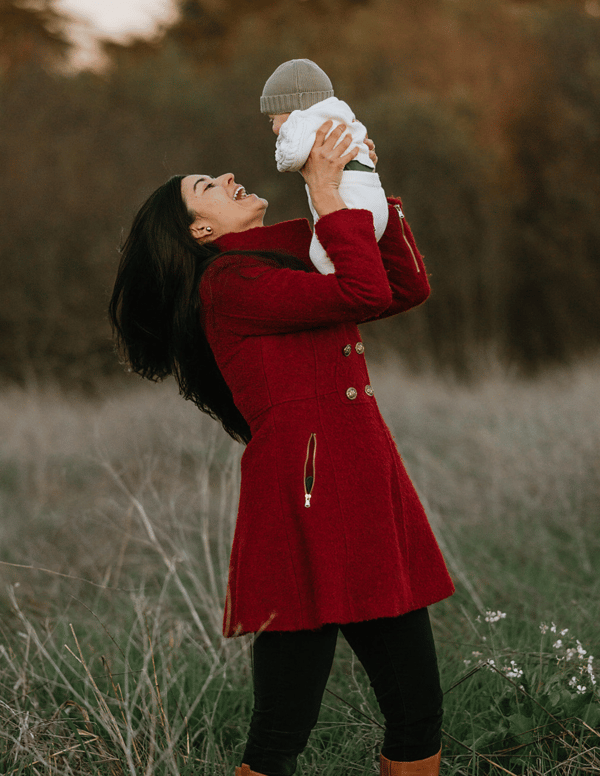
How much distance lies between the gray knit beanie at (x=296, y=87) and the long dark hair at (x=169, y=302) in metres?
0.30

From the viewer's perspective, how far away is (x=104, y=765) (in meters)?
1.92

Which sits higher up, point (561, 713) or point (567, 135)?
point (567, 135)

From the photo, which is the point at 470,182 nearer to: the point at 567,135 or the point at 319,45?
the point at 567,135

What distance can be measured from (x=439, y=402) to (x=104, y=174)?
5.26 metres

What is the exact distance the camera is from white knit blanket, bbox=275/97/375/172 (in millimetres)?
1520

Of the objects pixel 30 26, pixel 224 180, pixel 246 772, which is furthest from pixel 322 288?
pixel 30 26

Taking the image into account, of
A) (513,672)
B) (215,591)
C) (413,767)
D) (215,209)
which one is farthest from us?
(215,591)

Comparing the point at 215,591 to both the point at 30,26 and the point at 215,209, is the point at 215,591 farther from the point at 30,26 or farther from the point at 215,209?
the point at 30,26

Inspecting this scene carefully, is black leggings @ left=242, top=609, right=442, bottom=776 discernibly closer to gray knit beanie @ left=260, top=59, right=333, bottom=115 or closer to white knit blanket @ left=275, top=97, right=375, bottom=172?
white knit blanket @ left=275, top=97, right=375, bottom=172

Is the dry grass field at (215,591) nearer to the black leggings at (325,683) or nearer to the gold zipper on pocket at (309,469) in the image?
the black leggings at (325,683)

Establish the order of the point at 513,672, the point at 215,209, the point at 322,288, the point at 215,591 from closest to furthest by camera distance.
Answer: the point at 322,288
the point at 215,209
the point at 513,672
the point at 215,591

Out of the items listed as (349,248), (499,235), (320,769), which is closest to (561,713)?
(320,769)

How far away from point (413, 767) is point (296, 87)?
4.59ft

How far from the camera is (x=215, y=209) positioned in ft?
5.64
